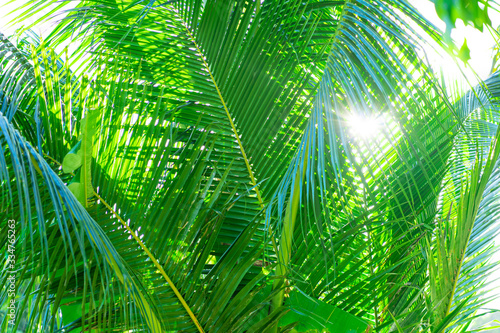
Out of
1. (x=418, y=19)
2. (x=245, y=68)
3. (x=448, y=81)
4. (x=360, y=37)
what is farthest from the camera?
(x=448, y=81)

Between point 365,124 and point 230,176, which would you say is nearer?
point 365,124

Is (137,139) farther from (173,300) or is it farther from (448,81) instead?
(448,81)

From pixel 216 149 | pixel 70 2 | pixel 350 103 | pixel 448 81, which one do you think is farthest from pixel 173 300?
pixel 448 81

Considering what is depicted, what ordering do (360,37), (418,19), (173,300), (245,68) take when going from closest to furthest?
(418,19), (360,37), (173,300), (245,68)

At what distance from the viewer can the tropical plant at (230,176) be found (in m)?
0.75

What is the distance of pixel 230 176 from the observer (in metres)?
1.04

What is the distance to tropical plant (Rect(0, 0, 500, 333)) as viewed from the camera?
746 millimetres

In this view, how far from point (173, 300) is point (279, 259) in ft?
0.89

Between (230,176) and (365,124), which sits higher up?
(365,124)

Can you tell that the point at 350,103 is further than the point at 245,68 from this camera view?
No

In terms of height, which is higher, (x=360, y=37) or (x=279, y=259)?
(x=360, y=37)

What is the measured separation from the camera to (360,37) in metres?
0.70

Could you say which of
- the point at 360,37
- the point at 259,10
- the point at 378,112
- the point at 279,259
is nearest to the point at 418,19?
the point at 360,37

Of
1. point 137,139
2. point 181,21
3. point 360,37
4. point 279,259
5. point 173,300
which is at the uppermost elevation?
point 181,21
